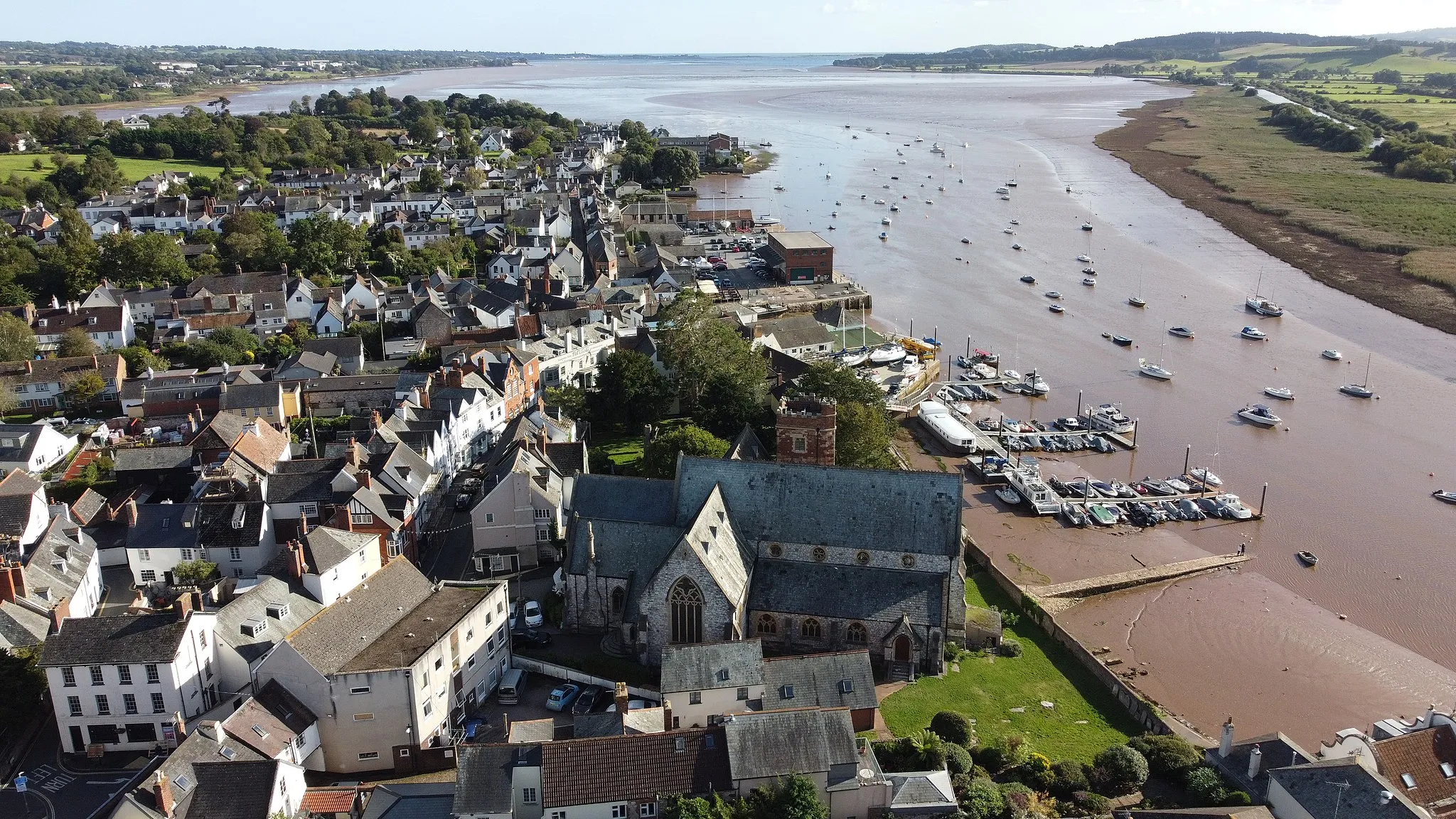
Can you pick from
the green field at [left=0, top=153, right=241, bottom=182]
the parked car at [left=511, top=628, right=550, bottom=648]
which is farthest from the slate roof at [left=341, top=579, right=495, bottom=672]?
the green field at [left=0, top=153, right=241, bottom=182]

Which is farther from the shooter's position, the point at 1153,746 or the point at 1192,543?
the point at 1192,543

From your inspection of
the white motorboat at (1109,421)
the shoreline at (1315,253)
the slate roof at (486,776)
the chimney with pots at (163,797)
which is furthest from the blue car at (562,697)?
the shoreline at (1315,253)

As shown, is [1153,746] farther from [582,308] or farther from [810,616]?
[582,308]

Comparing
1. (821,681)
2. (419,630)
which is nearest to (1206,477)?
(821,681)

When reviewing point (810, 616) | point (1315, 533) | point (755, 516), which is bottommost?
point (1315, 533)

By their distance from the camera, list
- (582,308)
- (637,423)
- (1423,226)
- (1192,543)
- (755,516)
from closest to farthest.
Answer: (755,516), (1192,543), (637,423), (582,308), (1423,226)

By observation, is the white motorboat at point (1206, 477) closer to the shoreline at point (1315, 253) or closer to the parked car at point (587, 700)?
A: the parked car at point (587, 700)

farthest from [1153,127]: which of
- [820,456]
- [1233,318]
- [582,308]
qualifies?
[820,456]
